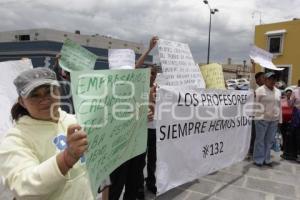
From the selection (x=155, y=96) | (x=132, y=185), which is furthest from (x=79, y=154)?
(x=132, y=185)

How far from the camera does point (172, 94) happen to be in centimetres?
371

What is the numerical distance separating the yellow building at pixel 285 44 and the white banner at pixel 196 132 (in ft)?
70.9

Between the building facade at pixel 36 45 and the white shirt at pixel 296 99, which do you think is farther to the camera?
the building facade at pixel 36 45

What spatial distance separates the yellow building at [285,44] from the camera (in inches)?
1022

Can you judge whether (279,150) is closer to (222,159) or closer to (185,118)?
(222,159)

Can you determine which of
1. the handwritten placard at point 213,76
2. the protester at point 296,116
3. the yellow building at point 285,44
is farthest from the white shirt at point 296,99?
the yellow building at point 285,44

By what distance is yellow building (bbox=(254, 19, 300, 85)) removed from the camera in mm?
25953

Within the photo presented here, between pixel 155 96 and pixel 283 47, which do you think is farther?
pixel 283 47

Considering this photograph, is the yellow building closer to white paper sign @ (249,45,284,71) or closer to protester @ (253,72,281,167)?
white paper sign @ (249,45,284,71)

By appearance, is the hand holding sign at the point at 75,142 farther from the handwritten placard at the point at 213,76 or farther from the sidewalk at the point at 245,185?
the handwritten placard at the point at 213,76

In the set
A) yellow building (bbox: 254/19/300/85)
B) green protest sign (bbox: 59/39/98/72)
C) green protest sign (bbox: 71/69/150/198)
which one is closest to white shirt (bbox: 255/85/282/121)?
green protest sign (bbox: 59/39/98/72)

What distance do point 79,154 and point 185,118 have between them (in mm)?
2502

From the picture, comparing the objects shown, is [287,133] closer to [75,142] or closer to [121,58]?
[121,58]

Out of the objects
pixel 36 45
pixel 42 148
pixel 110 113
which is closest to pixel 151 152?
pixel 110 113
